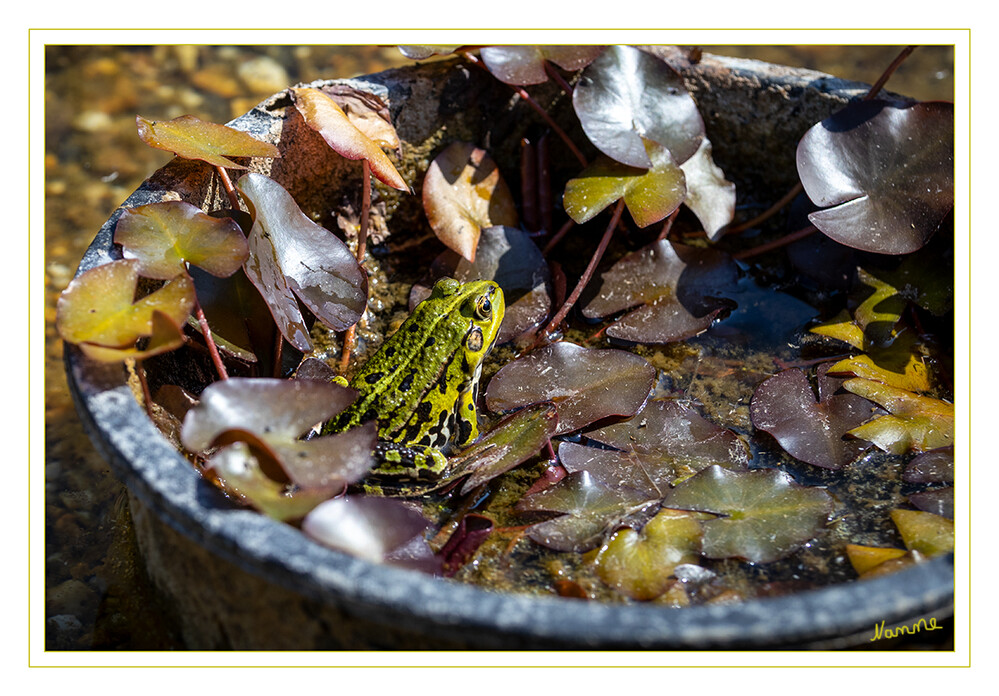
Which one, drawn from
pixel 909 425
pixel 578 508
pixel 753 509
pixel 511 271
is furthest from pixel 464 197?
pixel 909 425

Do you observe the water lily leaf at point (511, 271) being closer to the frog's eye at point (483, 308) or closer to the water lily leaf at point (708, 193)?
the frog's eye at point (483, 308)

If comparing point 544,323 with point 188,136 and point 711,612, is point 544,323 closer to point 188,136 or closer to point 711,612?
point 188,136

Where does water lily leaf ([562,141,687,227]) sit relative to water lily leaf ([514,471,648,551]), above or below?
above

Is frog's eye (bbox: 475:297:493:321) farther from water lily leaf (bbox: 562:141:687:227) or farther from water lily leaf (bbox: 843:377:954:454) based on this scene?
water lily leaf (bbox: 843:377:954:454)

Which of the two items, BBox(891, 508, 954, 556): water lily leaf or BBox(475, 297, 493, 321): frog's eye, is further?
BBox(475, 297, 493, 321): frog's eye
